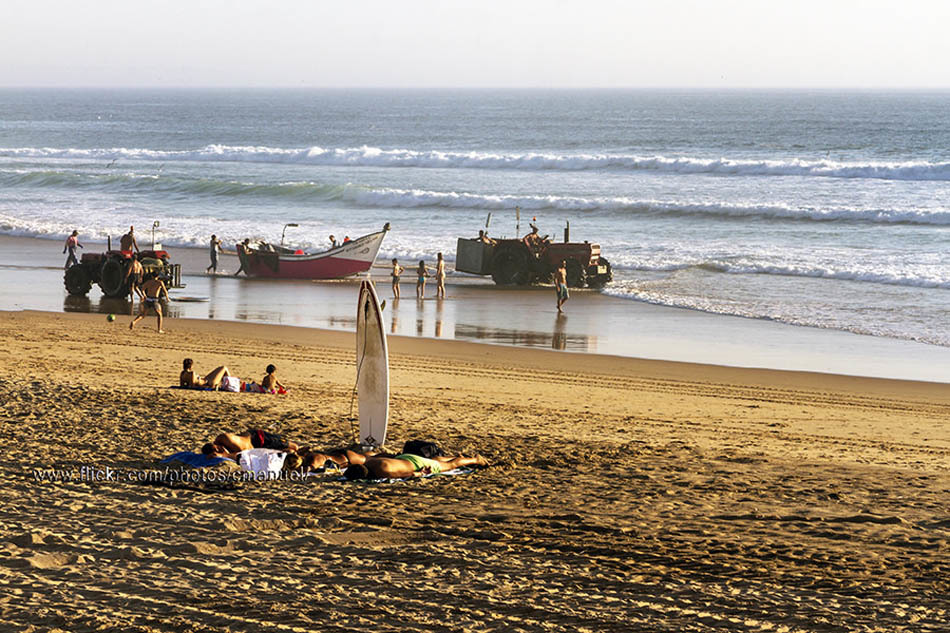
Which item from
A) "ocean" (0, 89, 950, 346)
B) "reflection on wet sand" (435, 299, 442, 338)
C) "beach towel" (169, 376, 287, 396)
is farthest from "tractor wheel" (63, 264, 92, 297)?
"ocean" (0, 89, 950, 346)

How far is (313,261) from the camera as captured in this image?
27.2 metres

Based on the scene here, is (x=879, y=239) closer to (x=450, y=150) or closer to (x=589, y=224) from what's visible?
(x=589, y=224)

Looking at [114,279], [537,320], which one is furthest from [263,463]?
[114,279]

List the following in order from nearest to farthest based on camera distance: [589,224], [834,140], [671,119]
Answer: [589,224], [834,140], [671,119]

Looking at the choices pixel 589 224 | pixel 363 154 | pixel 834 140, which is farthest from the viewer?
Result: pixel 834 140

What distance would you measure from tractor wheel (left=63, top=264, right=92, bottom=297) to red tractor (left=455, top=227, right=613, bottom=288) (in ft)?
28.2

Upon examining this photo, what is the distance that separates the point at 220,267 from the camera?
1187 inches

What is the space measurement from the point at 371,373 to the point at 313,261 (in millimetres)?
16875

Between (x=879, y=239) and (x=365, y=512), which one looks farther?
(x=879, y=239)

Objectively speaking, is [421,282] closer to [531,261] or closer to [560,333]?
[531,261]

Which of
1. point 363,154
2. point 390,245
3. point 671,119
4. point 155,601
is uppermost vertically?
point 671,119

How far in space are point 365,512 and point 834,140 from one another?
8577 cm

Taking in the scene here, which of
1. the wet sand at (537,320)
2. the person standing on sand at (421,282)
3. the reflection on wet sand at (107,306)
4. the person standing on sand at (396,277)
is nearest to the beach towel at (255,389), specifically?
the wet sand at (537,320)

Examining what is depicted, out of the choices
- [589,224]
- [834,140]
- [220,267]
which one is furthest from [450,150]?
[220,267]
